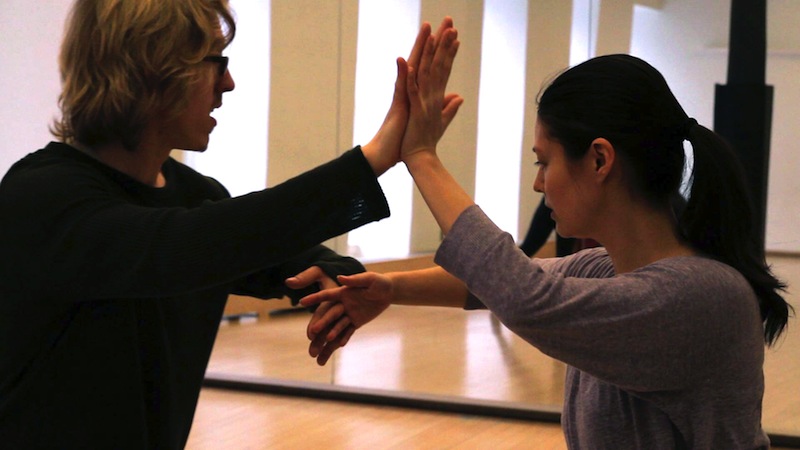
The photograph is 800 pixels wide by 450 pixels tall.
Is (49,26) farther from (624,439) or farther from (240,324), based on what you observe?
(624,439)

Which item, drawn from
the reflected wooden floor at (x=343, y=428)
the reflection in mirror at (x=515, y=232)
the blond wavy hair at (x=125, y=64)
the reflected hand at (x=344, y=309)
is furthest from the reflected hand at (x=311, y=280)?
the reflection in mirror at (x=515, y=232)

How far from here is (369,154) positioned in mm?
1337

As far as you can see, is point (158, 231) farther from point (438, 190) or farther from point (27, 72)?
point (27, 72)

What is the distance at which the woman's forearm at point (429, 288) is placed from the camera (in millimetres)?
1727

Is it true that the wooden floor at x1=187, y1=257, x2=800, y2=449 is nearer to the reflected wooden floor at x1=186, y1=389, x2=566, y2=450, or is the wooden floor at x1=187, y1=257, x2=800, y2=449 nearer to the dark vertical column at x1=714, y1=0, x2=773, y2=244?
the reflected wooden floor at x1=186, y1=389, x2=566, y2=450

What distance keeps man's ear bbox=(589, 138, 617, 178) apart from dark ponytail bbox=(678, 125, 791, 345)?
0.35 ft

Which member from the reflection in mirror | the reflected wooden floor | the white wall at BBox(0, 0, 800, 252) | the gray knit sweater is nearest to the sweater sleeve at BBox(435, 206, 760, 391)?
the gray knit sweater

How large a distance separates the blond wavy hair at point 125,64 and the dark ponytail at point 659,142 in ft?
1.72

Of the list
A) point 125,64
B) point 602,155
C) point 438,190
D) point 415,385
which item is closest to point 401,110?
point 438,190

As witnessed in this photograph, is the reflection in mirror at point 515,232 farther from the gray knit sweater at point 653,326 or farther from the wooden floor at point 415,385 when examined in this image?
the gray knit sweater at point 653,326

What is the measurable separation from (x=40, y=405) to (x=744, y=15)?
3.01m

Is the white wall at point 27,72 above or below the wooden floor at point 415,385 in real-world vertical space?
above

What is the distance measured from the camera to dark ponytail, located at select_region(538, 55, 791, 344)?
1.36m

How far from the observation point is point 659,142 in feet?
4.54
